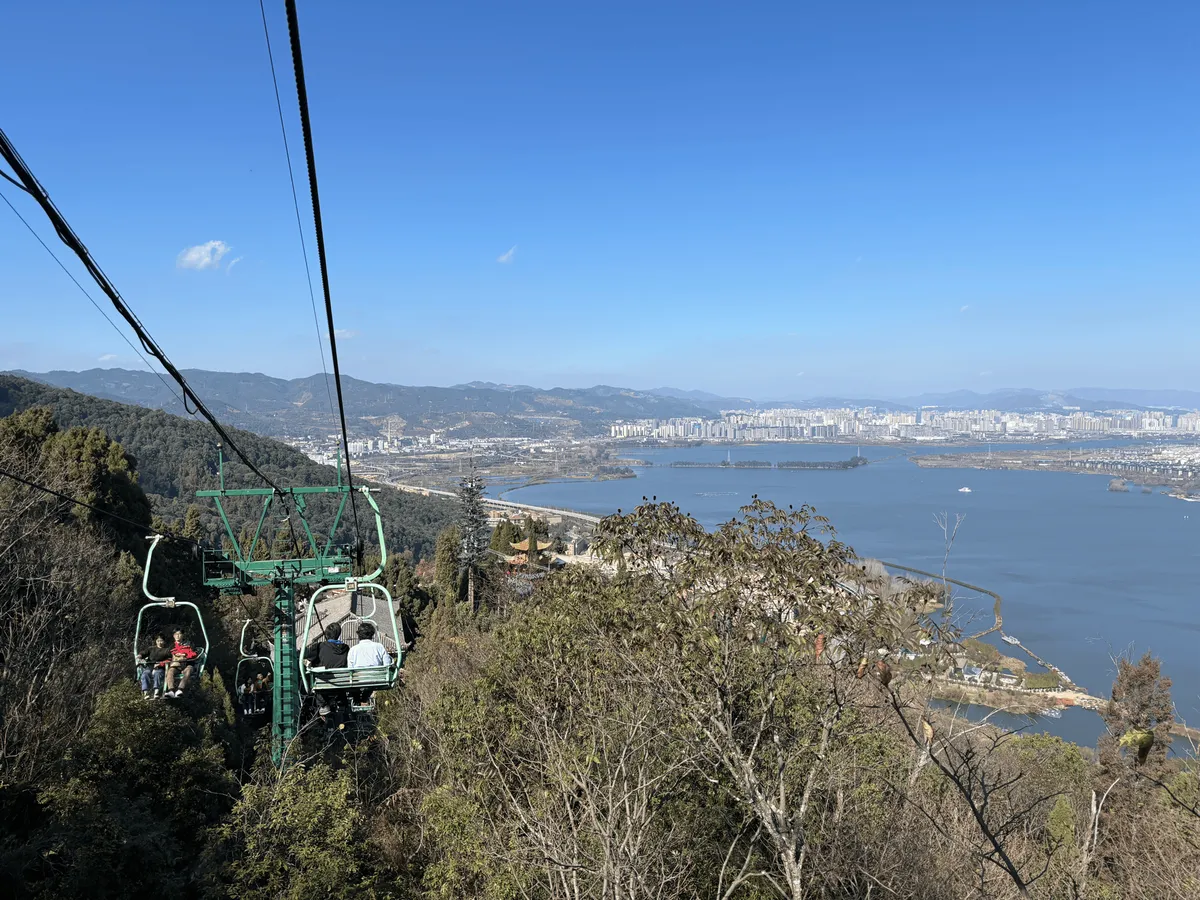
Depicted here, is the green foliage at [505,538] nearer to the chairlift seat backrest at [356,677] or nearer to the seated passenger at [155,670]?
the seated passenger at [155,670]

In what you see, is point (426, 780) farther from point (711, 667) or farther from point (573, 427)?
point (573, 427)

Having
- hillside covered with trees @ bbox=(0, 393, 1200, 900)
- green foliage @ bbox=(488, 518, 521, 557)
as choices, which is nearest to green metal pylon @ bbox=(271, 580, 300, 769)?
hillside covered with trees @ bbox=(0, 393, 1200, 900)

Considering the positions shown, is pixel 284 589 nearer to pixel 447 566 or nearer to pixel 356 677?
pixel 356 677

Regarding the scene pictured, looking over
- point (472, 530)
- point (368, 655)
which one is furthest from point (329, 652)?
point (472, 530)

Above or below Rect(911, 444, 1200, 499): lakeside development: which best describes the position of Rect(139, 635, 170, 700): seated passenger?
above

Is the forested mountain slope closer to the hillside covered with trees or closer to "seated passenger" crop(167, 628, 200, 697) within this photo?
"seated passenger" crop(167, 628, 200, 697)

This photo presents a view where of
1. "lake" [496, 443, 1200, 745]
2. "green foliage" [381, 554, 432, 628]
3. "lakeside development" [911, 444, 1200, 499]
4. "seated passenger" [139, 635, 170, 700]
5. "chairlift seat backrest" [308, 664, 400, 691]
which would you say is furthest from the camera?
"lakeside development" [911, 444, 1200, 499]
